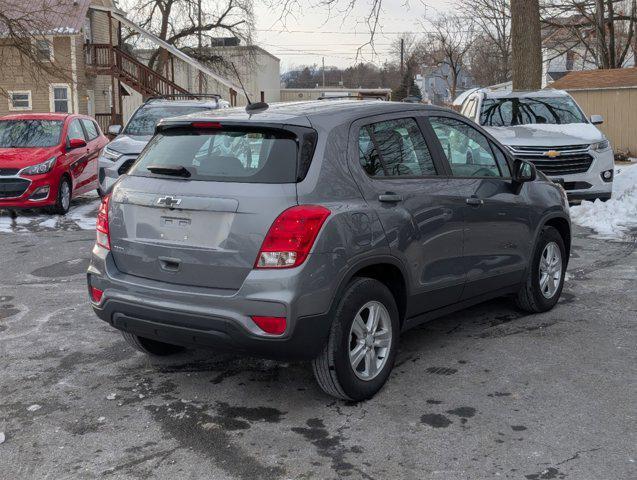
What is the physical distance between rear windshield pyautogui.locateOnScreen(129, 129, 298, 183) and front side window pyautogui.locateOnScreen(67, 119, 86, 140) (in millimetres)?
9622

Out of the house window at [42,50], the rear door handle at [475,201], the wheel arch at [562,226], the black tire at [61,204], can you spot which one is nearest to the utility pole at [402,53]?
the house window at [42,50]

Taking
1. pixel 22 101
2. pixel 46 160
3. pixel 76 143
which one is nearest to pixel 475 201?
pixel 46 160

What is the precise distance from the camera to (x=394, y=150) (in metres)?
4.91

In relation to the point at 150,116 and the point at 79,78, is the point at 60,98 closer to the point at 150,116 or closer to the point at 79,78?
the point at 79,78

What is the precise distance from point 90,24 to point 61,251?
28.4 m

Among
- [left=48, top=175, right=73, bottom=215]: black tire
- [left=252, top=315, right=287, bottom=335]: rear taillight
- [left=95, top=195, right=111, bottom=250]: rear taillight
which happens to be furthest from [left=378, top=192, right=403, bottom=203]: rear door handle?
[left=48, top=175, right=73, bottom=215]: black tire

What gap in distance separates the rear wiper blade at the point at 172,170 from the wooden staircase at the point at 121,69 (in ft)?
91.4

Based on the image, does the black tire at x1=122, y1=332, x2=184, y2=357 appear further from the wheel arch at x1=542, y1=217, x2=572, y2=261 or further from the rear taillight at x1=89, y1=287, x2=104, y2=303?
the wheel arch at x1=542, y1=217, x2=572, y2=261

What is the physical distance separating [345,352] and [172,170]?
4.77ft

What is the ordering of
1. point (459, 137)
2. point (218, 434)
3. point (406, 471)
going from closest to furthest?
point (406, 471), point (218, 434), point (459, 137)

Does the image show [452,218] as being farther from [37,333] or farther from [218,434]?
[37,333]

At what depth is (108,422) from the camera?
429 cm

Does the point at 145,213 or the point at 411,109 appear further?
the point at 411,109

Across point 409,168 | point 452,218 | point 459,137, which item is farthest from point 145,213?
point 459,137
